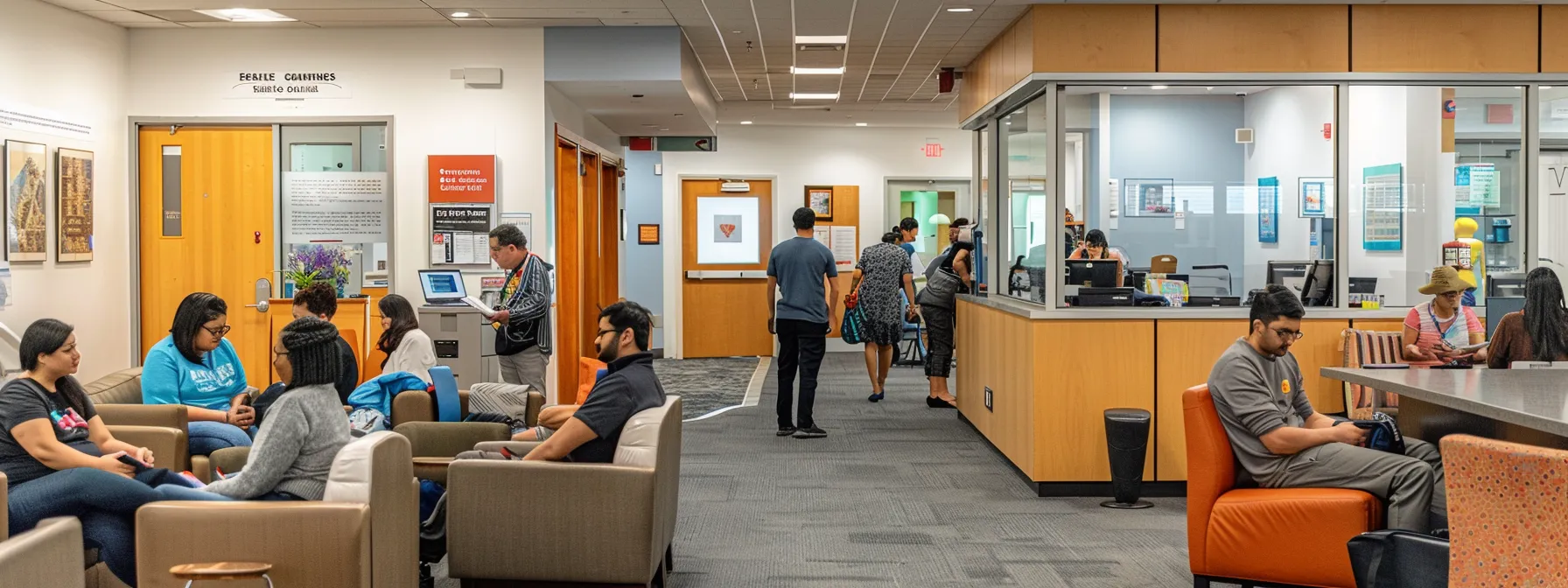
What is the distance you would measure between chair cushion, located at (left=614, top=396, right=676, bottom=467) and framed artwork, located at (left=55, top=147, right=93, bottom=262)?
17.4ft

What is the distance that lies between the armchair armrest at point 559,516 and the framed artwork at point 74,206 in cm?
505

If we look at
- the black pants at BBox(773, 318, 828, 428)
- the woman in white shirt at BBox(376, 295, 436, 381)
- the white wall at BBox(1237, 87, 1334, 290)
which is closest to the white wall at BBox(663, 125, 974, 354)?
the black pants at BBox(773, 318, 828, 428)

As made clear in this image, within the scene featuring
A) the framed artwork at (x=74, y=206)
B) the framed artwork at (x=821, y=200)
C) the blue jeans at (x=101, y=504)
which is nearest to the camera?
the blue jeans at (x=101, y=504)

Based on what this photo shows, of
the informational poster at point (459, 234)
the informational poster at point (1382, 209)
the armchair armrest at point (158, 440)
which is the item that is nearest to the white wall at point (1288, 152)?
the informational poster at point (1382, 209)

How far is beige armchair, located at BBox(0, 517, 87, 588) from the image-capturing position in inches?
101

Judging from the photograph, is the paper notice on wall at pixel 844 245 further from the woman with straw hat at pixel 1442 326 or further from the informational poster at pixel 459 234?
the woman with straw hat at pixel 1442 326

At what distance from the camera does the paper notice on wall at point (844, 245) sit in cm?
1556

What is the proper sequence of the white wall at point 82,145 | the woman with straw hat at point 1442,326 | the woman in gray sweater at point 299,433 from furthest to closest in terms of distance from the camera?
the white wall at point 82,145
the woman with straw hat at point 1442,326
the woman in gray sweater at point 299,433

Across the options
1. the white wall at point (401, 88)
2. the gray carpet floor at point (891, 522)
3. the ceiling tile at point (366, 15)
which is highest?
the ceiling tile at point (366, 15)

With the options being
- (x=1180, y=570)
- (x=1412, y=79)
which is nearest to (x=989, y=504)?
(x=1180, y=570)

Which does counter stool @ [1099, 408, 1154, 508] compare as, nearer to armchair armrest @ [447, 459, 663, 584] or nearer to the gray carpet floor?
the gray carpet floor

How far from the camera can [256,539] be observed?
336 centimetres

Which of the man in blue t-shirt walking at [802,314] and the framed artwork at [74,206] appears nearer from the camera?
the framed artwork at [74,206]

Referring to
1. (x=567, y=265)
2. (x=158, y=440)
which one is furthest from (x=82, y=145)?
(x=158, y=440)
